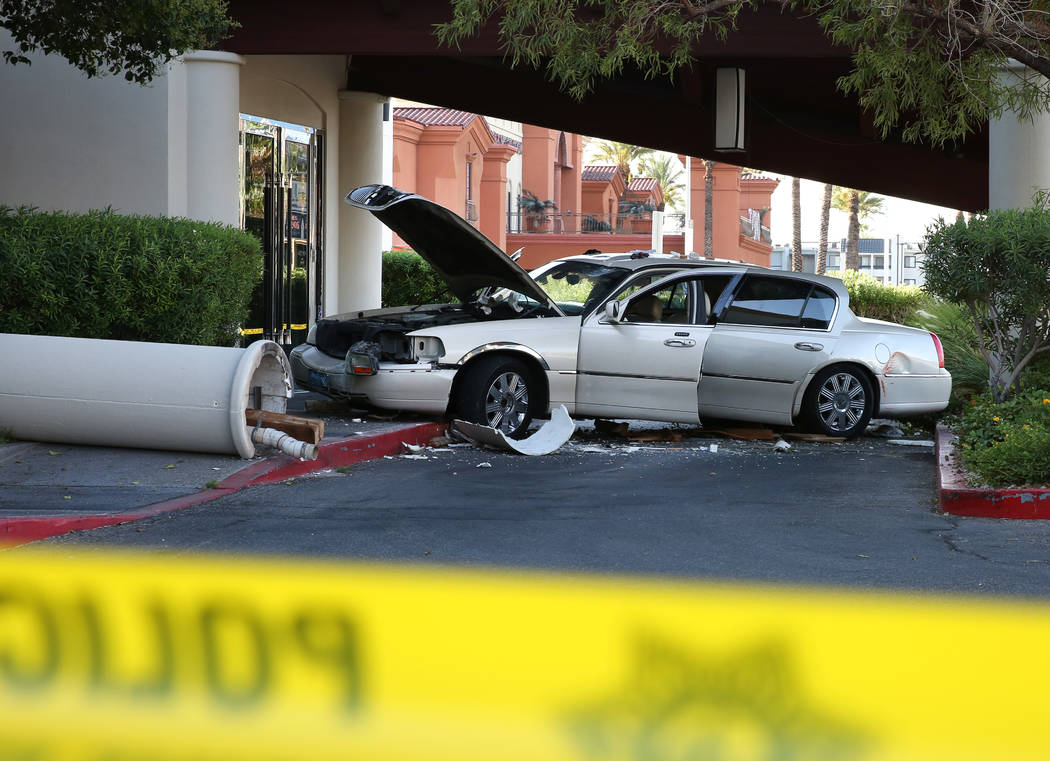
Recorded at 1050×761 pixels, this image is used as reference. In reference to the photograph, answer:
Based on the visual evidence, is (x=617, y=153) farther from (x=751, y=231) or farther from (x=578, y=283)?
(x=578, y=283)

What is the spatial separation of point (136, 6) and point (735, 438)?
6.13 meters

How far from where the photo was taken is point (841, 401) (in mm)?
11672

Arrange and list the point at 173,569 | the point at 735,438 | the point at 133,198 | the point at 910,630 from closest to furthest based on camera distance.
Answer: the point at 910,630, the point at 173,569, the point at 735,438, the point at 133,198

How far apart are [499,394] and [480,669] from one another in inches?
358

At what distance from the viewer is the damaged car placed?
421 inches

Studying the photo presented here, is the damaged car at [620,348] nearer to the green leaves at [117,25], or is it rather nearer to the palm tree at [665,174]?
the green leaves at [117,25]

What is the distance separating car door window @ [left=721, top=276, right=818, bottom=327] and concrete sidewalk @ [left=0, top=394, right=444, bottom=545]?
11.9 feet

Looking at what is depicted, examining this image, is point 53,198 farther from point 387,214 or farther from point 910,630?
point 910,630

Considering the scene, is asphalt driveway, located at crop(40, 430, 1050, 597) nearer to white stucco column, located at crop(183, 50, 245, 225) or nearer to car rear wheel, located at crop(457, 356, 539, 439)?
car rear wheel, located at crop(457, 356, 539, 439)

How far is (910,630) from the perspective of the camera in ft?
5.36

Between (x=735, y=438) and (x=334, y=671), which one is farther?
(x=735, y=438)

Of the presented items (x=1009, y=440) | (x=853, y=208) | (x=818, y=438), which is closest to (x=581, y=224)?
(x=853, y=208)

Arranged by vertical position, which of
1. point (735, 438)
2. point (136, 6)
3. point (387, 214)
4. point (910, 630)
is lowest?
point (735, 438)

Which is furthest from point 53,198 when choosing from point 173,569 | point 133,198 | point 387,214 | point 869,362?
point 173,569
